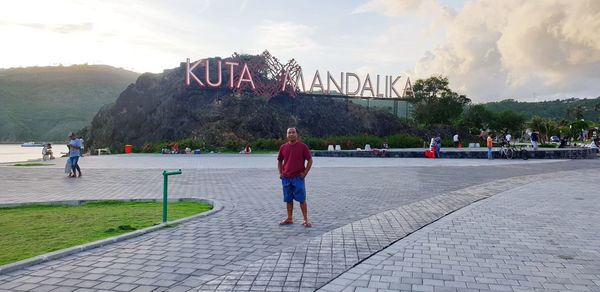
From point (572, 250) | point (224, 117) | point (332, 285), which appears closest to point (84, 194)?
point (332, 285)

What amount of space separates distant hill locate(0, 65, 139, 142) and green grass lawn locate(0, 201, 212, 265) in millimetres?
98662

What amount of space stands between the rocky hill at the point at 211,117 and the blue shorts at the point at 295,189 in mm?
30683

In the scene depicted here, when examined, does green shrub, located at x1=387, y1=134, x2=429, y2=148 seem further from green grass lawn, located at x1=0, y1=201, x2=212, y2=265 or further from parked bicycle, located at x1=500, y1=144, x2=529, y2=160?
green grass lawn, located at x1=0, y1=201, x2=212, y2=265

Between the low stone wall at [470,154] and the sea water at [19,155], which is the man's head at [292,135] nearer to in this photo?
the low stone wall at [470,154]

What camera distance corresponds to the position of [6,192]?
1141 cm

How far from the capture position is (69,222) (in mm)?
7402

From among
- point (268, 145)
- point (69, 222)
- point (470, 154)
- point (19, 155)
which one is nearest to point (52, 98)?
point (19, 155)

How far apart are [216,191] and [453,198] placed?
6220mm

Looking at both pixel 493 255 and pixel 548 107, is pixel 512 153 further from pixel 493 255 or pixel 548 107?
pixel 548 107

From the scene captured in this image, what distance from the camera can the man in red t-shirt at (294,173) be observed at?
7277 millimetres

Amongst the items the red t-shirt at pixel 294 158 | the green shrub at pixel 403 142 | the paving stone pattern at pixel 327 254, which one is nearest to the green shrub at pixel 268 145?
the green shrub at pixel 403 142

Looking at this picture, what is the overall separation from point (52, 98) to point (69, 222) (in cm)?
12442

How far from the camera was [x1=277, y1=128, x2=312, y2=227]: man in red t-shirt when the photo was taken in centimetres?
728

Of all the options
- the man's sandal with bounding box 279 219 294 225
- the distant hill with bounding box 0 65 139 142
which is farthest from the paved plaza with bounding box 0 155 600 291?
the distant hill with bounding box 0 65 139 142
